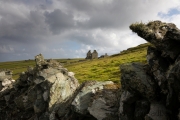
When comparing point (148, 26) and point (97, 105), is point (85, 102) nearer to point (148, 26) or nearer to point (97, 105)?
point (97, 105)

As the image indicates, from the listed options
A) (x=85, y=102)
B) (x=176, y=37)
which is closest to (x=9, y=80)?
(x=85, y=102)

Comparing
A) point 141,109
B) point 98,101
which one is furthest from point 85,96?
point 141,109

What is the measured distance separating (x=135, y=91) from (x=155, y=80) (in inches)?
74.2

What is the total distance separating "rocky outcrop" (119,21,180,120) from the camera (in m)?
13.4

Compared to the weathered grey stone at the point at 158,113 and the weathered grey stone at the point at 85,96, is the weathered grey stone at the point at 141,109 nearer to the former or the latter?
the weathered grey stone at the point at 158,113

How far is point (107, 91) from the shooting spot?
2111 cm

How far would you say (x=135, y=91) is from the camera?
1625cm

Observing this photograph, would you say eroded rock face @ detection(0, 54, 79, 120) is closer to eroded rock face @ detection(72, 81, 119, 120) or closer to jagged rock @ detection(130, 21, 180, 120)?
eroded rock face @ detection(72, 81, 119, 120)

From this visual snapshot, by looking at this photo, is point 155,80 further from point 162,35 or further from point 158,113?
point 162,35

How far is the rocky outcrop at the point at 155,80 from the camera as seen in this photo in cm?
1338

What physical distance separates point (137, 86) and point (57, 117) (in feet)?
37.9

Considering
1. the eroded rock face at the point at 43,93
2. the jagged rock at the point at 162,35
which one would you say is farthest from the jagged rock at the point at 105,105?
the jagged rock at the point at 162,35

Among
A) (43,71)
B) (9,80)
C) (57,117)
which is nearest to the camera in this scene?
(57,117)

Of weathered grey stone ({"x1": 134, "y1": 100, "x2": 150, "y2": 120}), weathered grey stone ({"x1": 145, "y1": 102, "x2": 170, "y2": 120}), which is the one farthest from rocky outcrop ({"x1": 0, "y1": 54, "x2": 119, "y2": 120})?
weathered grey stone ({"x1": 145, "y1": 102, "x2": 170, "y2": 120})
